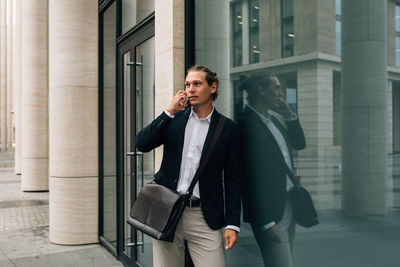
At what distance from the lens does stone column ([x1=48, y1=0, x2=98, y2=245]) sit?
687 centimetres

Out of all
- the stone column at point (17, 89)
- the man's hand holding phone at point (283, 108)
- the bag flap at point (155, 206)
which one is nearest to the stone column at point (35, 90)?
the stone column at point (17, 89)

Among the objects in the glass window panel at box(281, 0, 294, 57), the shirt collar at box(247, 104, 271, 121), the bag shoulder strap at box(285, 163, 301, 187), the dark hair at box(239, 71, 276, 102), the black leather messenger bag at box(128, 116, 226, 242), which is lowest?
the black leather messenger bag at box(128, 116, 226, 242)

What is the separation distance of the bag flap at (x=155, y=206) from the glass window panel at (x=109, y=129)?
11.6 feet

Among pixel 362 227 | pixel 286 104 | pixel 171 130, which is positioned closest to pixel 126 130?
pixel 171 130

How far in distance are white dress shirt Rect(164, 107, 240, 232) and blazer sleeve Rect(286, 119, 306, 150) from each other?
0.52m

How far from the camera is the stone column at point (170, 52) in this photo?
409 cm

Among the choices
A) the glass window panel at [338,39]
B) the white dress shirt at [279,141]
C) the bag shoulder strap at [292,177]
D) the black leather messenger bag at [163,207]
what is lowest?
the black leather messenger bag at [163,207]

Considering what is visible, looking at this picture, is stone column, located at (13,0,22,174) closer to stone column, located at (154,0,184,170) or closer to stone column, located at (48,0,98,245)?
stone column, located at (48,0,98,245)

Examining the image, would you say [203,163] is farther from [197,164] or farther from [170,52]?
[170,52]

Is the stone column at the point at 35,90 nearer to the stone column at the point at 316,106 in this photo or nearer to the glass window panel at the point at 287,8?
the glass window panel at the point at 287,8

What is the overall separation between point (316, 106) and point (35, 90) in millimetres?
14270

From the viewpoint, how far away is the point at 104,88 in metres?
6.92

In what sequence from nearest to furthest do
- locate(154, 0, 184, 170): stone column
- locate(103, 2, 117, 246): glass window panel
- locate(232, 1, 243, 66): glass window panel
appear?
locate(232, 1, 243, 66): glass window panel, locate(154, 0, 184, 170): stone column, locate(103, 2, 117, 246): glass window panel

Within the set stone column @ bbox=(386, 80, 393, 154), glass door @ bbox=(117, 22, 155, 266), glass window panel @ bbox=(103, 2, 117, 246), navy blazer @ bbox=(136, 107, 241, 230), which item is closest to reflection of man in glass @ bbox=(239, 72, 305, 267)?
navy blazer @ bbox=(136, 107, 241, 230)
